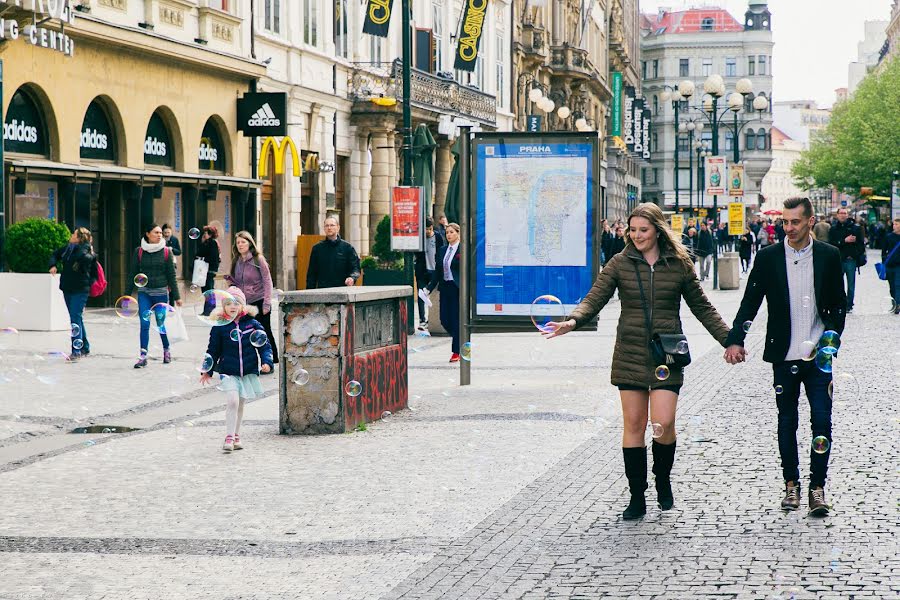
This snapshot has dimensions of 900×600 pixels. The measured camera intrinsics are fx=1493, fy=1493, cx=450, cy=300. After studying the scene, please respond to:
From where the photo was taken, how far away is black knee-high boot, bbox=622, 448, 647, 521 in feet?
26.1

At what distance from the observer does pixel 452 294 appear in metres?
18.6

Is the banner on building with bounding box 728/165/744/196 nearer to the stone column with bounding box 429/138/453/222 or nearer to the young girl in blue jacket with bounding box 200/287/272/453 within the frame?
the stone column with bounding box 429/138/453/222

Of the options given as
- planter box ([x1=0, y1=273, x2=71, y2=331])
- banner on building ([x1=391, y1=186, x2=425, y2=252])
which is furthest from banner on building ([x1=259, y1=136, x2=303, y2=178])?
planter box ([x1=0, y1=273, x2=71, y2=331])

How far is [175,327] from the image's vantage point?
18812mm

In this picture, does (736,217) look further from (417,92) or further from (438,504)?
(438,504)

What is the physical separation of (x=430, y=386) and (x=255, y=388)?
14.1 feet

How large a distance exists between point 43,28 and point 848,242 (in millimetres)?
14109

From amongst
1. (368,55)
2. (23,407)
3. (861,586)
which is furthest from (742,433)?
(368,55)

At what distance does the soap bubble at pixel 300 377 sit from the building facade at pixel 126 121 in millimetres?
11629

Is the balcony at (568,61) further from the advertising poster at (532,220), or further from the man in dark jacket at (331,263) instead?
the advertising poster at (532,220)

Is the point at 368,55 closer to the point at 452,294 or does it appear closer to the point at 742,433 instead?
the point at 452,294

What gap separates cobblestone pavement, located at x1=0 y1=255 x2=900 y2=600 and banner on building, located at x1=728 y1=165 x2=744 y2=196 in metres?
29.3

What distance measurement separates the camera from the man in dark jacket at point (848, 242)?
26219mm

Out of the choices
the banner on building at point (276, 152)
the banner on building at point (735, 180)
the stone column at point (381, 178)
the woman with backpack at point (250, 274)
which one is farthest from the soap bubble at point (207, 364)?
the banner on building at point (735, 180)
